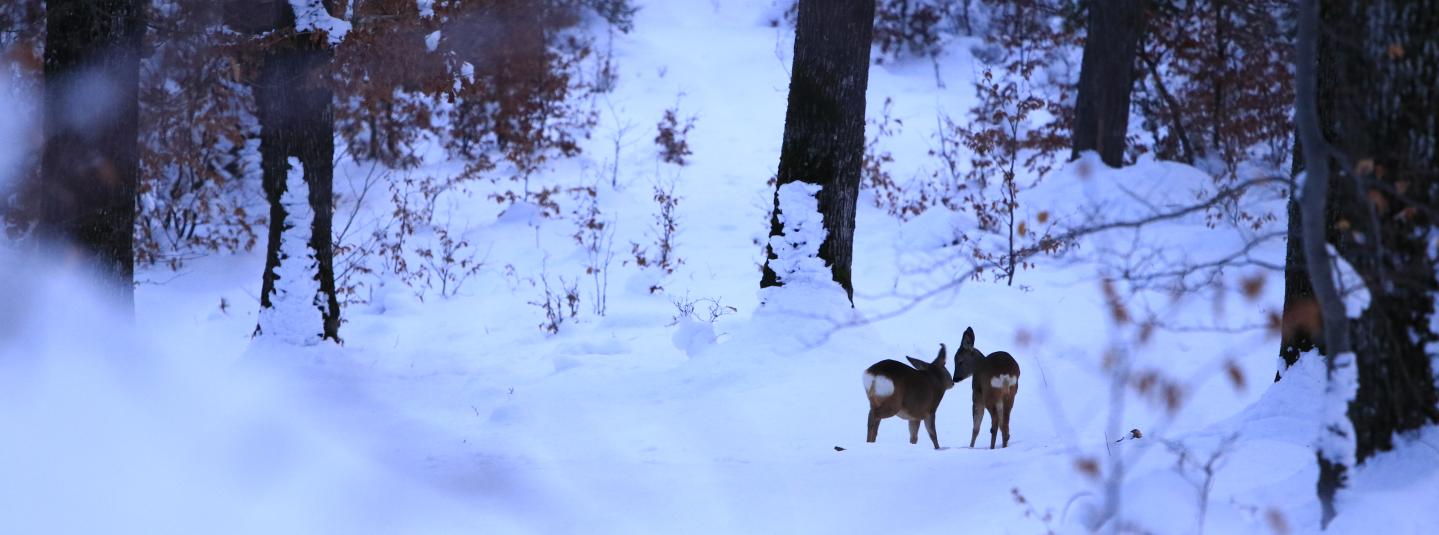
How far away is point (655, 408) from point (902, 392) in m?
1.92

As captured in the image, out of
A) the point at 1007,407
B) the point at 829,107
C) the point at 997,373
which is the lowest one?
the point at 1007,407

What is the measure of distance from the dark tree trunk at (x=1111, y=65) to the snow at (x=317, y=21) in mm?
9800

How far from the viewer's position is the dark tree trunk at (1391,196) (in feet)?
12.4

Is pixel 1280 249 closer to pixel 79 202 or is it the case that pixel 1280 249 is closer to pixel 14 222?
pixel 79 202

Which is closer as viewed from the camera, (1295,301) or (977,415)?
(1295,301)

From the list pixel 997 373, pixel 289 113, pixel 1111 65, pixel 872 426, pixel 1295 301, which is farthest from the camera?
pixel 1111 65

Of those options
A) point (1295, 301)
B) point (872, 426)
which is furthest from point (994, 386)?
point (1295, 301)

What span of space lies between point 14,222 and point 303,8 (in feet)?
19.9

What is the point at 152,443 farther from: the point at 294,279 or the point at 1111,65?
the point at 1111,65

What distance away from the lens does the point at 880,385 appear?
669cm

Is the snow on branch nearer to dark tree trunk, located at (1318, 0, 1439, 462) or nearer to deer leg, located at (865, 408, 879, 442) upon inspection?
deer leg, located at (865, 408, 879, 442)

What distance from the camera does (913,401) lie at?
6.82 metres

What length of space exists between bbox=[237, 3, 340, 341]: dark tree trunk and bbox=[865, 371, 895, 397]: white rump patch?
15.3 ft

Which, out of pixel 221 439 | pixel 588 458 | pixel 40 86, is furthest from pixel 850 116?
pixel 40 86
